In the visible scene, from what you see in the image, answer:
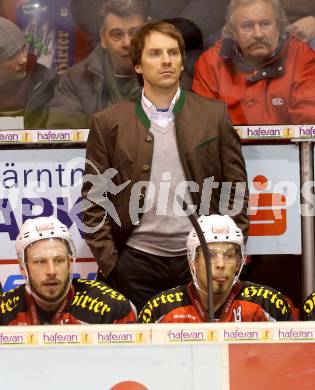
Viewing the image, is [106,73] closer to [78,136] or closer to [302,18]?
[78,136]

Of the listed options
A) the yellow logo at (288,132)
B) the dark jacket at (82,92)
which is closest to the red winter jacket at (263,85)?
the yellow logo at (288,132)

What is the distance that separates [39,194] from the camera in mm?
6219

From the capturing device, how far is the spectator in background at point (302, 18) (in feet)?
22.1

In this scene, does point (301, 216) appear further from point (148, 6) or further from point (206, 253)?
point (206, 253)

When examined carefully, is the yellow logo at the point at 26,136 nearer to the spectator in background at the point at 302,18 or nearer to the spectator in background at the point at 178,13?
the spectator in background at the point at 178,13

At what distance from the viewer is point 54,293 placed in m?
5.20

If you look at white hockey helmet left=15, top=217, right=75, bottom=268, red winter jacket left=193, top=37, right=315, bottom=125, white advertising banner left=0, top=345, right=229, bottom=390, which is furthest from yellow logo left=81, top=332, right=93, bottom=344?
red winter jacket left=193, top=37, right=315, bottom=125

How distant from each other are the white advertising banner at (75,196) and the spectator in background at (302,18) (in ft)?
3.11

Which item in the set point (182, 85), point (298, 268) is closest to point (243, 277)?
point (298, 268)

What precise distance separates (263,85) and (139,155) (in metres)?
1.25

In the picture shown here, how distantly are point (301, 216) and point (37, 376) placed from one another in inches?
119

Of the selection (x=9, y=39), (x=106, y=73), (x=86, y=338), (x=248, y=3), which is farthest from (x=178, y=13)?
(x=86, y=338)

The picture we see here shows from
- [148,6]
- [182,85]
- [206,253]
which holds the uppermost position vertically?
[148,6]

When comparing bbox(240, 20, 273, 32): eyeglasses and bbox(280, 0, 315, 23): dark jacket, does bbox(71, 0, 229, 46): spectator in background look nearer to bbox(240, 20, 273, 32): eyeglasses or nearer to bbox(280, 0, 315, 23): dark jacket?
bbox(240, 20, 273, 32): eyeglasses
